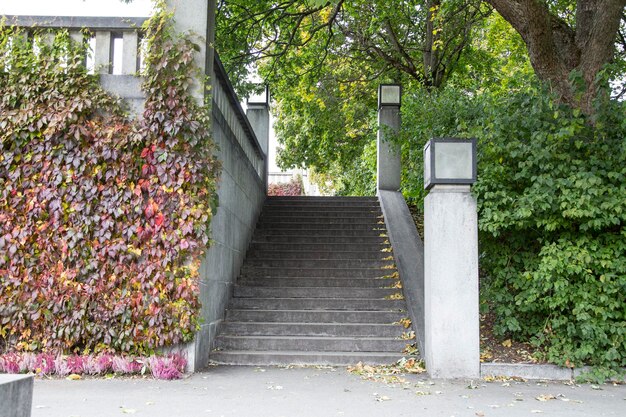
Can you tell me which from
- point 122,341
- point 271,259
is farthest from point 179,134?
point 271,259

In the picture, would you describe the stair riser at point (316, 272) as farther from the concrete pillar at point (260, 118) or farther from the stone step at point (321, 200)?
the concrete pillar at point (260, 118)

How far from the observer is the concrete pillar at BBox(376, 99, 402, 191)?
12.8 meters

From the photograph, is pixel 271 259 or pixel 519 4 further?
pixel 271 259

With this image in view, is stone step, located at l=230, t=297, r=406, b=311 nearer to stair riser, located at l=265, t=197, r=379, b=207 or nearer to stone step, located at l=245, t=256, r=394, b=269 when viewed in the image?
stone step, located at l=245, t=256, r=394, b=269

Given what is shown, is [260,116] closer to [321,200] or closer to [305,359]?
[321,200]

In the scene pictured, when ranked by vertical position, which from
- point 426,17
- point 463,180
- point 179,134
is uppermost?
point 426,17

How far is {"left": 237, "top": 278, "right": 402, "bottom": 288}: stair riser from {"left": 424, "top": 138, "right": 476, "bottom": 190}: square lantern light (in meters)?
2.96

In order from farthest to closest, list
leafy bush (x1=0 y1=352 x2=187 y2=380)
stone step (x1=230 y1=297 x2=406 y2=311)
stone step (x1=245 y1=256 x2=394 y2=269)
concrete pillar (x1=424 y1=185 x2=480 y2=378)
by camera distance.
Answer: stone step (x1=245 y1=256 x2=394 y2=269) → stone step (x1=230 y1=297 x2=406 y2=311) → concrete pillar (x1=424 y1=185 x2=480 y2=378) → leafy bush (x1=0 y1=352 x2=187 y2=380)

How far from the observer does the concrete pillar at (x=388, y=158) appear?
12828mm

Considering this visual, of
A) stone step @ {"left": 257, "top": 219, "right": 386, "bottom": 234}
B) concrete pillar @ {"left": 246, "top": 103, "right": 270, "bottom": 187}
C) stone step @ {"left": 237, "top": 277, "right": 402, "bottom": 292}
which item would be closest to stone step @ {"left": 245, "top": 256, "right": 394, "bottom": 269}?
stone step @ {"left": 237, "top": 277, "right": 402, "bottom": 292}

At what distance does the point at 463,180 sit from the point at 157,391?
12.2 feet

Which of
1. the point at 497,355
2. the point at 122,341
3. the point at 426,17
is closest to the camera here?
the point at 122,341

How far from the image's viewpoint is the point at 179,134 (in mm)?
6340

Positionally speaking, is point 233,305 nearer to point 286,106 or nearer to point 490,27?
point 286,106
